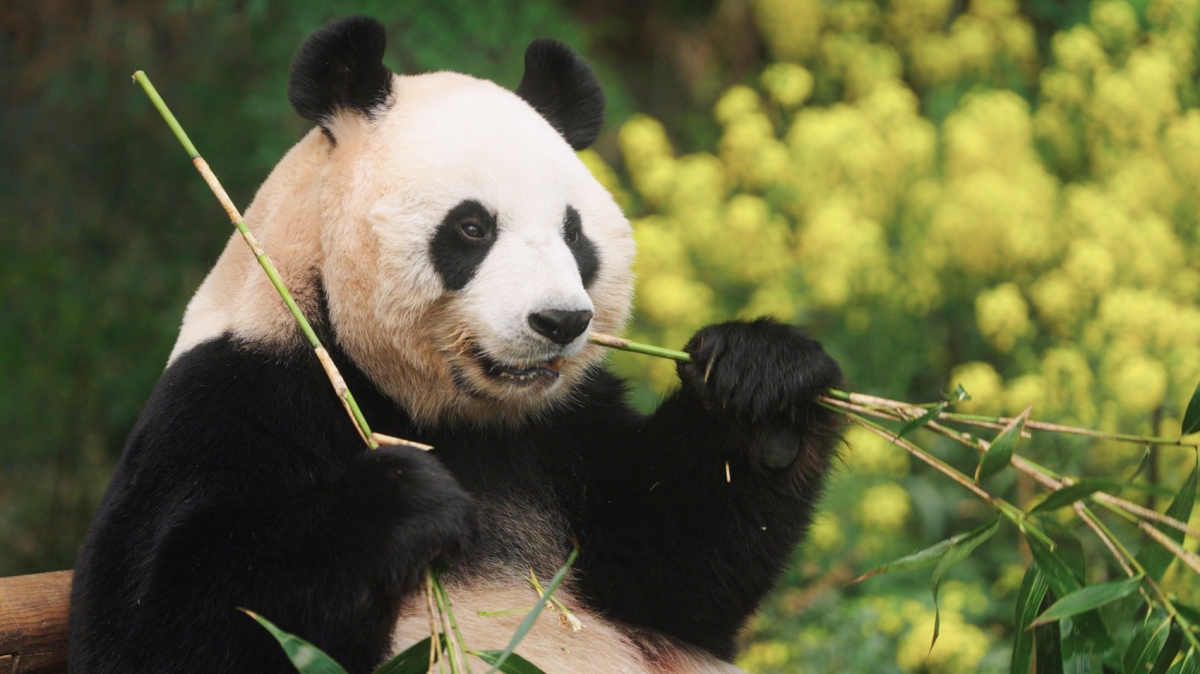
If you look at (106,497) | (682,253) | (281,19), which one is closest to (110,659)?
(106,497)

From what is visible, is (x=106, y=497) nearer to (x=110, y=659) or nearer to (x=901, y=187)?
(x=110, y=659)

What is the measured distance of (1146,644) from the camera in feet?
6.35

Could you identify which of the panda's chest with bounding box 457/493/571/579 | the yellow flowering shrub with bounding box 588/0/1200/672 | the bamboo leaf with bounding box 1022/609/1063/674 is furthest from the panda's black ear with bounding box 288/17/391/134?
the yellow flowering shrub with bounding box 588/0/1200/672

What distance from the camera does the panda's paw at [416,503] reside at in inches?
74.3

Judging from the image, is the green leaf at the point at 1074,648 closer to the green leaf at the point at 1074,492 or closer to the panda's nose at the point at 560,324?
the green leaf at the point at 1074,492

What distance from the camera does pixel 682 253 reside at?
5254 millimetres

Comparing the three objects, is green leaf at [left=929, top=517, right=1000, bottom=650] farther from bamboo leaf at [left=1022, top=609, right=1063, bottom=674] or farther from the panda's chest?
the panda's chest

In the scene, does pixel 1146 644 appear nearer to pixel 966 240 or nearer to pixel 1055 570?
pixel 1055 570

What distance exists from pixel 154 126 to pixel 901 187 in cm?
383

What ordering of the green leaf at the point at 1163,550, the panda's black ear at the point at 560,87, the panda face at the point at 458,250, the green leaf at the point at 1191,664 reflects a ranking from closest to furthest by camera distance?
the green leaf at the point at 1191,664 → the green leaf at the point at 1163,550 → the panda face at the point at 458,250 → the panda's black ear at the point at 560,87

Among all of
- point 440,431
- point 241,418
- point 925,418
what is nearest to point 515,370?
point 440,431

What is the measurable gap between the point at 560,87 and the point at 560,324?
80 centimetres

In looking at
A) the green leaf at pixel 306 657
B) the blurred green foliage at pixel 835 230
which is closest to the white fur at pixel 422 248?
the green leaf at pixel 306 657

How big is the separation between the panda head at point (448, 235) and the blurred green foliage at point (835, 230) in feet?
7.17
